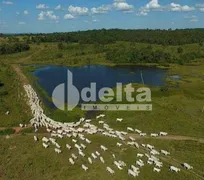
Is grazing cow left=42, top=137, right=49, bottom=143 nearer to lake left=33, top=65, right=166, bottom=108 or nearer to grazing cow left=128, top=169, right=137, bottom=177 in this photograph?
grazing cow left=128, top=169, right=137, bottom=177

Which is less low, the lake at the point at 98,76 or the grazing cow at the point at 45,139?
the grazing cow at the point at 45,139

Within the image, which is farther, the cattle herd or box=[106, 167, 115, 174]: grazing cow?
the cattle herd

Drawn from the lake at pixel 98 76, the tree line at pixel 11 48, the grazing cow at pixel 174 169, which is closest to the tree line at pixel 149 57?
the lake at pixel 98 76

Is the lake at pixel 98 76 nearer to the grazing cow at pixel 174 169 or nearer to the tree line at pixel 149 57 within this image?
the tree line at pixel 149 57

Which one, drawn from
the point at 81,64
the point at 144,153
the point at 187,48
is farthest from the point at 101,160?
the point at 187,48

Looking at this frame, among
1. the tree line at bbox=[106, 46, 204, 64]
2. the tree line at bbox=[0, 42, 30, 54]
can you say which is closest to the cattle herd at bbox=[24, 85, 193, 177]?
the tree line at bbox=[106, 46, 204, 64]

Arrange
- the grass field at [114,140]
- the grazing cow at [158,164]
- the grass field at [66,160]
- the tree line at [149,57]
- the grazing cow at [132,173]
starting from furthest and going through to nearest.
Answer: the tree line at [149,57] → the grazing cow at [158,164] → the grass field at [114,140] → the grass field at [66,160] → the grazing cow at [132,173]

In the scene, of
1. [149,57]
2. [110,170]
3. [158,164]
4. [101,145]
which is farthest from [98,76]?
[110,170]
